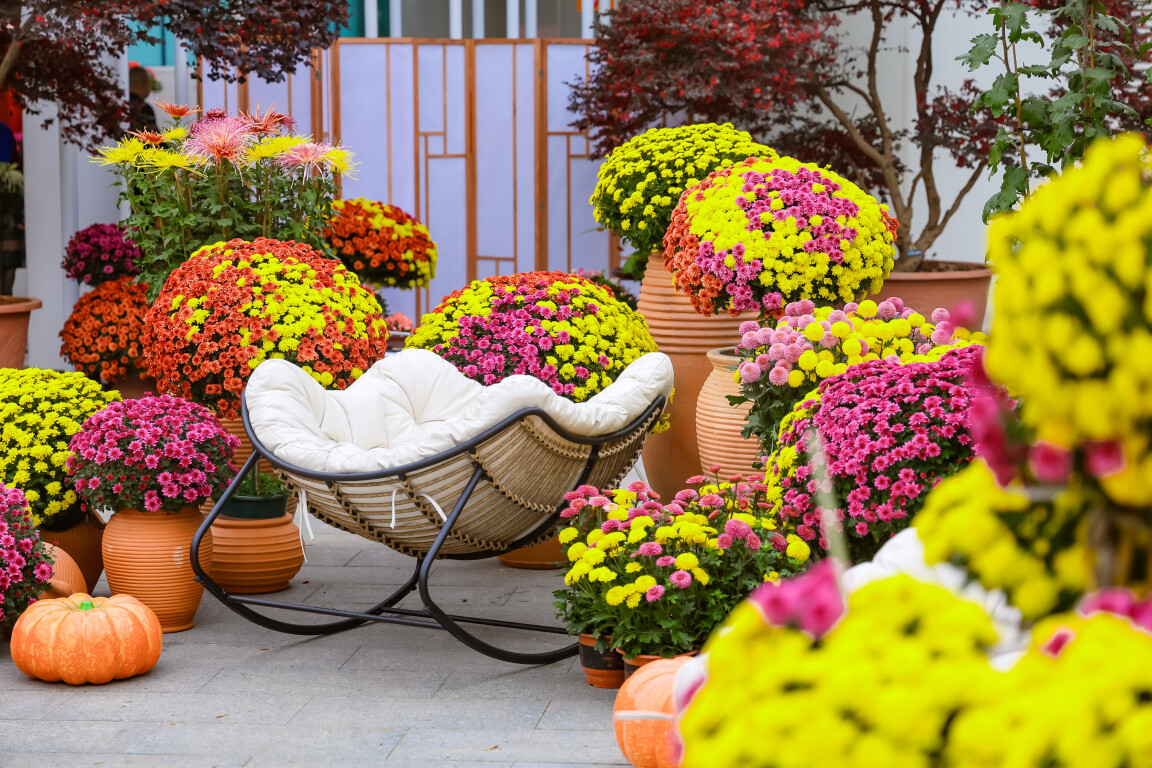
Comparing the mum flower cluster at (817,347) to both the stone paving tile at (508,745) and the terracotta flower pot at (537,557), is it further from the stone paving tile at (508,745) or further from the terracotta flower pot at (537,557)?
the stone paving tile at (508,745)

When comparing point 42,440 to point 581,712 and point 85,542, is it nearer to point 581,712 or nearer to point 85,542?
point 85,542

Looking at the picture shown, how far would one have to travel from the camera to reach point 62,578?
3381 mm

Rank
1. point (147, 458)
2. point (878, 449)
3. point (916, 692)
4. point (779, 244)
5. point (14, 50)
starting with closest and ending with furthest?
point (916, 692)
point (878, 449)
point (147, 458)
point (779, 244)
point (14, 50)

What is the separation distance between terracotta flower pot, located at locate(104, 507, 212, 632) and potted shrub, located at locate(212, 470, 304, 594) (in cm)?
25

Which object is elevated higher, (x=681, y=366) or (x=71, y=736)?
(x=681, y=366)

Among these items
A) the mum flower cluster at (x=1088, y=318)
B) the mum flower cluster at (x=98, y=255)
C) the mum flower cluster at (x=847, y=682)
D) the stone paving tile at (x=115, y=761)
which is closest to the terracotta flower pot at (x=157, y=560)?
the stone paving tile at (x=115, y=761)

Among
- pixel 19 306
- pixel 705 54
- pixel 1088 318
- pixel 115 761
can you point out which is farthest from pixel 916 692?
pixel 705 54

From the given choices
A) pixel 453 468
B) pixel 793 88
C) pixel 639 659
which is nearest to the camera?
pixel 639 659

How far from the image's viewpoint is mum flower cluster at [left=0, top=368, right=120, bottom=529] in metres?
3.51

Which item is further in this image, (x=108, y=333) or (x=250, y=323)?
(x=108, y=333)

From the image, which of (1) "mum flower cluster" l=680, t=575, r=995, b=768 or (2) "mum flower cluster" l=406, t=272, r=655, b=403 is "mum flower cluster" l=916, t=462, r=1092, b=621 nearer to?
(1) "mum flower cluster" l=680, t=575, r=995, b=768

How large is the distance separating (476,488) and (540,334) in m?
1.12

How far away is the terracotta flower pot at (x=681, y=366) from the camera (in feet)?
15.2

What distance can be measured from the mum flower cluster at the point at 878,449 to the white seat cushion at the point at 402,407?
575 mm
